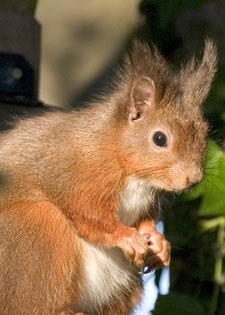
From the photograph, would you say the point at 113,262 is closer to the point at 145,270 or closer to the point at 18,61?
the point at 145,270

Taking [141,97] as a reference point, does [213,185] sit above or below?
below

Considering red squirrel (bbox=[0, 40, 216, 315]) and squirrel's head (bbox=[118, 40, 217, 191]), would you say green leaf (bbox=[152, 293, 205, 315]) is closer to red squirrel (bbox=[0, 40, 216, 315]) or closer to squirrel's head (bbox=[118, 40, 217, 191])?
red squirrel (bbox=[0, 40, 216, 315])

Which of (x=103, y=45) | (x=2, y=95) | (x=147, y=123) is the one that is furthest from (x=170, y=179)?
(x=103, y=45)

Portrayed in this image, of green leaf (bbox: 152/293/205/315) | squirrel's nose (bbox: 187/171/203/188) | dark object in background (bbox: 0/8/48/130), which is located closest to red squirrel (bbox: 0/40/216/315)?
squirrel's nose (bbox: 187/171/203/188)

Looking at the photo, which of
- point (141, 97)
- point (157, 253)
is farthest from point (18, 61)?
point (157, 253)

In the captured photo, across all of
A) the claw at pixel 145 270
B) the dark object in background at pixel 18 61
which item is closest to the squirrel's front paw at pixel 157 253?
the claw at pixel 145 270
